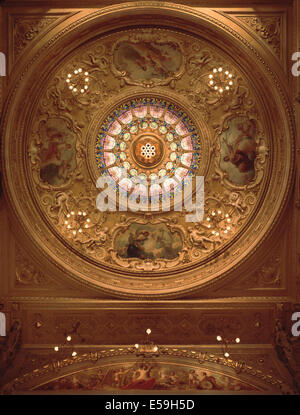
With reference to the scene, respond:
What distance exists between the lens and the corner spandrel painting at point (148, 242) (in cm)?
1455

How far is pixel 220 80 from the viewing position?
560 inches

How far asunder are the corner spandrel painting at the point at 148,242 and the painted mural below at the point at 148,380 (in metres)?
3.23

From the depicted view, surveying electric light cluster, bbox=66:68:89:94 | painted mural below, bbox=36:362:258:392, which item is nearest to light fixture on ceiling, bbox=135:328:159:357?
painted mural below, bbox=36:362:258:392

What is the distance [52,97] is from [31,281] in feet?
17.0

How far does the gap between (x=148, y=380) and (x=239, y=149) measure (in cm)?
671

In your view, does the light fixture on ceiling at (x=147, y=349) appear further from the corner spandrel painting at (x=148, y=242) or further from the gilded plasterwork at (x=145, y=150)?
the corner spandrel painting at (x=148, y=242)

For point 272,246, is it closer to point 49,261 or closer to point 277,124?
point 277,124

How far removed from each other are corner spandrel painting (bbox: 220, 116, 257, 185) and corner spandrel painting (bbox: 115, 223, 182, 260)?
2431 millimetres

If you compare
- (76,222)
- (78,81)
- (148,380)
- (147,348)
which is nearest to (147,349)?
(147,348)

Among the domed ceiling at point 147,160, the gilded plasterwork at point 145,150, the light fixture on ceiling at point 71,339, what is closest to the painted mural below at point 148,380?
the light fixture on ceiling at point 71,339

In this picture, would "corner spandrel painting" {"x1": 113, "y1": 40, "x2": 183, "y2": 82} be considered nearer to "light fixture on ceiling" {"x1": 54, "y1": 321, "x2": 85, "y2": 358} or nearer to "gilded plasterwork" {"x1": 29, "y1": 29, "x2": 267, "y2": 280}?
"gilded plasterwork" {"x1": 29, "y1": 29, "x2": 267, "y2": 280}

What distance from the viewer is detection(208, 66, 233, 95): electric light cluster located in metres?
14.2

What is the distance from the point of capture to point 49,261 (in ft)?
45.7

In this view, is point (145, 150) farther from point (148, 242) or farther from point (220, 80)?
point (220, 80)
